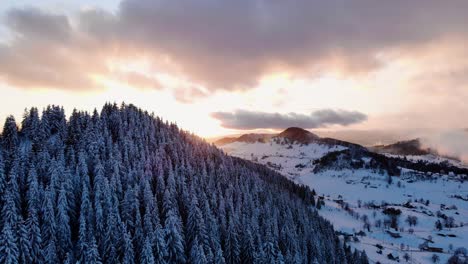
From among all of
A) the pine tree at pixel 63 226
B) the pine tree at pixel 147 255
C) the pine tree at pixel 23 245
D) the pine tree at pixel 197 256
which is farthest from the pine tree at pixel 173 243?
the pine tree at pixel 23 245

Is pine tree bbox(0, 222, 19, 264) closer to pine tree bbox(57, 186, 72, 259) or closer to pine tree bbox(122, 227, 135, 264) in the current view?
pine tree bbox(57, 186, 72, 259)

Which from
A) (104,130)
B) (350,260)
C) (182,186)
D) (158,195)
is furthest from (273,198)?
(104,130)

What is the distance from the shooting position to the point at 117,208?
276 feet

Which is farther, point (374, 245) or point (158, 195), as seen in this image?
point (374, 245)

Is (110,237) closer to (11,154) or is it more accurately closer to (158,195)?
(158,195)

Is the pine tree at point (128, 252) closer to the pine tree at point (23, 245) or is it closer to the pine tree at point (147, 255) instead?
the pine tree at point (147, 255)

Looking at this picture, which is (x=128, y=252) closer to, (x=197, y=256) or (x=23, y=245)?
(x=197, y=256)

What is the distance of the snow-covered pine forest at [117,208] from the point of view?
72.7 meters

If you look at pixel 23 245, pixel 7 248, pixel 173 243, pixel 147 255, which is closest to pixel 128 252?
pixel 147 255

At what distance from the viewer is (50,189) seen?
3255 inches

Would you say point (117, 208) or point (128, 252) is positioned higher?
point (117, 208)

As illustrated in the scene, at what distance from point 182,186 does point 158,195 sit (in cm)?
1146

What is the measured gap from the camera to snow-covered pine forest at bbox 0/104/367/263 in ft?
238

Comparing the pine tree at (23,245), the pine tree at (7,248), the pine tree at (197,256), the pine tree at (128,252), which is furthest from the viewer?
the pine tree at (197,256)
